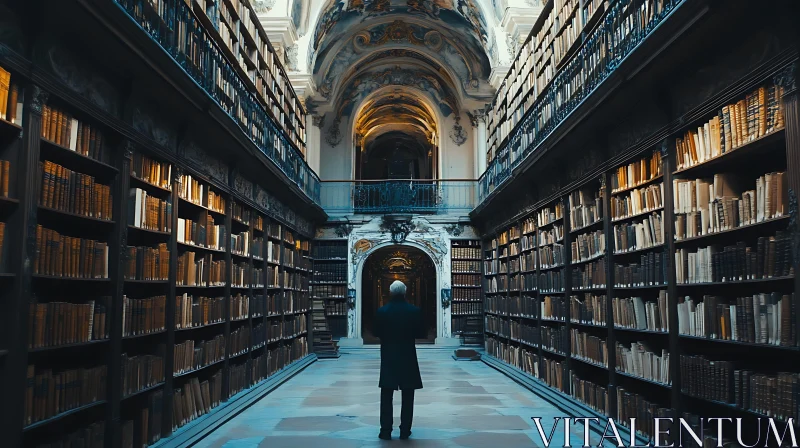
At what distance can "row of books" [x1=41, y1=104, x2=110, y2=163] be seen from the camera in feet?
13.2

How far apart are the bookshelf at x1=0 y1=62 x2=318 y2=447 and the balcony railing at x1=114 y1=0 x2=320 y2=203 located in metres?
0.88

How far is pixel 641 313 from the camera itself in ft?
18.9

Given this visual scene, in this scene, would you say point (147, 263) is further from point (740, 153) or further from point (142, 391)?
point (740, 153)

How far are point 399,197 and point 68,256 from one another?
13.3 meters

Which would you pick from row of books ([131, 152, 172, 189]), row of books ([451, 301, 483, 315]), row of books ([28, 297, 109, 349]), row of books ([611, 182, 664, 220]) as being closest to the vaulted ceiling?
row of books ([451, 301, 483, 315])

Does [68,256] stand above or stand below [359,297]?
above

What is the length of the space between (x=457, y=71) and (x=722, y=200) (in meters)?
13.1

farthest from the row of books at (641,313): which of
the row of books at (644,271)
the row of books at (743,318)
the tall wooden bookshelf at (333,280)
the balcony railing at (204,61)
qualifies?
the tall wooden bookshelf at (333,280)

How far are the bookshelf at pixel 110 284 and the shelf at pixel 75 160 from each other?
0.01m

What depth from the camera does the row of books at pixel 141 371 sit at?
5.03 m

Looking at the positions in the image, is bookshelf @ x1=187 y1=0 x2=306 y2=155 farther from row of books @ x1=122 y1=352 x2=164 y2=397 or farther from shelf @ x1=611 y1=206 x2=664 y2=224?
shelf @ x1=611 y1=206 x2=664 y2=224

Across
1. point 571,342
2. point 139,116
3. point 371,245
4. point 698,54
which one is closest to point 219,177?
point 139,116

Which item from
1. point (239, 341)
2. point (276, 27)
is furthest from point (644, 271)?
point (276, 27)

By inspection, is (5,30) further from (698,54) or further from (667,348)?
(667,348)
